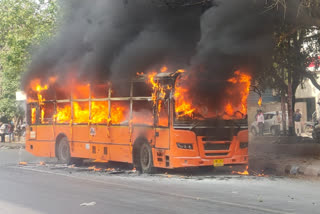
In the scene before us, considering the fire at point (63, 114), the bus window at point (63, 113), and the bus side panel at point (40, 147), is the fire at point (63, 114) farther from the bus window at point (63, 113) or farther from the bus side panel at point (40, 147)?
the bus side panel at point (40, 147)

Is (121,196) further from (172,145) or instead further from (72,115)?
(72,115)

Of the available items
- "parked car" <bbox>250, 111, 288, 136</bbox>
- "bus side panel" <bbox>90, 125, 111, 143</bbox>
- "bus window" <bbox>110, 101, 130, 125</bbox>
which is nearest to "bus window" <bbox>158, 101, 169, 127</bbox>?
"bus window" <bbox>110, 101, 130, 125</bbox>

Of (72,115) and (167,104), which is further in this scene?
(72,115)

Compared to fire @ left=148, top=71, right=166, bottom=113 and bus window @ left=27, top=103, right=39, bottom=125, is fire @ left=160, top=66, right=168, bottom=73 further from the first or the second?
bus window @ left=27, top=103, right=39, bottom=125

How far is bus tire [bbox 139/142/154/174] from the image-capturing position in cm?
1321

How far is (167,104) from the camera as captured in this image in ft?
41.3

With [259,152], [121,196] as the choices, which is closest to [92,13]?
[259,152]

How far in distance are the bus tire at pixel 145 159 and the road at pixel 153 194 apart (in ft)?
1.02

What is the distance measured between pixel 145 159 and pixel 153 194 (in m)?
3.72

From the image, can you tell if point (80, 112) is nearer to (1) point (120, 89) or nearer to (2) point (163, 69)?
(1) point (120, 89)

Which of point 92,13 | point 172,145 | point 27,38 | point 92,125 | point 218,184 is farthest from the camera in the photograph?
point 27,38

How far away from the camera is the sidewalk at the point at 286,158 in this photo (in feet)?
45.5

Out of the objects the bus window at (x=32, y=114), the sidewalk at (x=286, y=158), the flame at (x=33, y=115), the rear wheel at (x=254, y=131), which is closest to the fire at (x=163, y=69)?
the sidewalk at (x=286, y=158)

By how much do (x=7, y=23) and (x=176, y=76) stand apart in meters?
16.1
